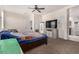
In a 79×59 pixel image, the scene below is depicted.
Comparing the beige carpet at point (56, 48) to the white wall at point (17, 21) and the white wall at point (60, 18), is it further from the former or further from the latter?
the white wall at point (17, 21)

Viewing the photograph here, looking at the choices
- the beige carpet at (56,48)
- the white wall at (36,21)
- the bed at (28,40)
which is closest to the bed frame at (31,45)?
the bed at (28,40)

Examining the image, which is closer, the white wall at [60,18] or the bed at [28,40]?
the bed at [28,40]

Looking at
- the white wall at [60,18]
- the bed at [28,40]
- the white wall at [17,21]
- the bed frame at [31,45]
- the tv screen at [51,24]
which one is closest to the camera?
the bed at [28,40]

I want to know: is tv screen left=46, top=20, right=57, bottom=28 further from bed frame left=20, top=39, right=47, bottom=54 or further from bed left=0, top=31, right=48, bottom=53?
bed frame left=20, top=39, right=47, bottom=54

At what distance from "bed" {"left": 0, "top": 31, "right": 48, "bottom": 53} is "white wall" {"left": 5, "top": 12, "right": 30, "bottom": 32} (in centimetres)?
30

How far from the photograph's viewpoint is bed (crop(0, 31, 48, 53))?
283 centimetres

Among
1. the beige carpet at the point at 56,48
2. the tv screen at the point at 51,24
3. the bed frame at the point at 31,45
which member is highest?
the tv screen at the point at 51,24

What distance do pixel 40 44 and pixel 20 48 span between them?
859mm

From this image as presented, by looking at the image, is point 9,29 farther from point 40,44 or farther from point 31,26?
point 40,44

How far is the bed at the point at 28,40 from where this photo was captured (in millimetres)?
2828

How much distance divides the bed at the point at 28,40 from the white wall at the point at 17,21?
0.30 metres

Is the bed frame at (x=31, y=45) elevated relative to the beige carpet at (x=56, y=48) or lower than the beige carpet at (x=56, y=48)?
elevated

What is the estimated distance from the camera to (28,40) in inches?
121
